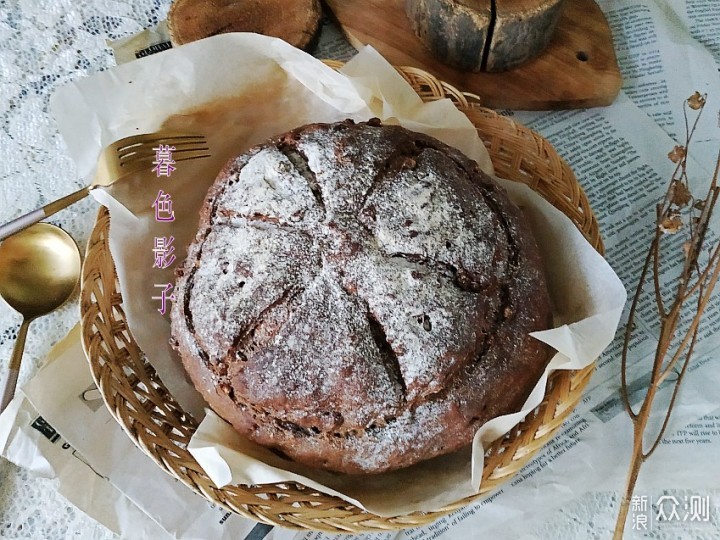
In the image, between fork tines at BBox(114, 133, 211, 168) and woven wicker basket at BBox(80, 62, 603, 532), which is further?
fork tines at BBox(114, 133, 211, 168)

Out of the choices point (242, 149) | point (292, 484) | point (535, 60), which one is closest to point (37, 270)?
point (242, 149)

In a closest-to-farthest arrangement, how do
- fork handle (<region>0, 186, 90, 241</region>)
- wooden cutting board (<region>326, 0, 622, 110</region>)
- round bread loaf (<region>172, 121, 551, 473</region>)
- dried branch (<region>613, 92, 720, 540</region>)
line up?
round bread loaf (<region>172, 121, 551, 473</region>)
dried branch (<region>613, 92, 720, 540</region>)
fork handle (<region>0, 186, 90, 241</region>)
wooden cutting board (<region>326, 0, 622, 110</region>)

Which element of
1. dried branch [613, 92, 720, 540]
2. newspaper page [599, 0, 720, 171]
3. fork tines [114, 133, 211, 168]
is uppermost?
fork tines [114, 133, 211, 168]

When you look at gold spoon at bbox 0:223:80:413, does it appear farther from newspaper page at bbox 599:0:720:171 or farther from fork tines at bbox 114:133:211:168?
newspaper page at bbox 599:0:720:171

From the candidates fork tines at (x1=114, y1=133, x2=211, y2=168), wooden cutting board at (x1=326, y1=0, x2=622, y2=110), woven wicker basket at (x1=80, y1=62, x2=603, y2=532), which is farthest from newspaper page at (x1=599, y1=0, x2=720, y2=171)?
fork tines at (x1=114, y1=133, x2=211, y2=168)

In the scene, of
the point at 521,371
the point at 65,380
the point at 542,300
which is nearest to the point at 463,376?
the point at 521,371

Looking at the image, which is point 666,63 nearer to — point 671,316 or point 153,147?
point 671,316
